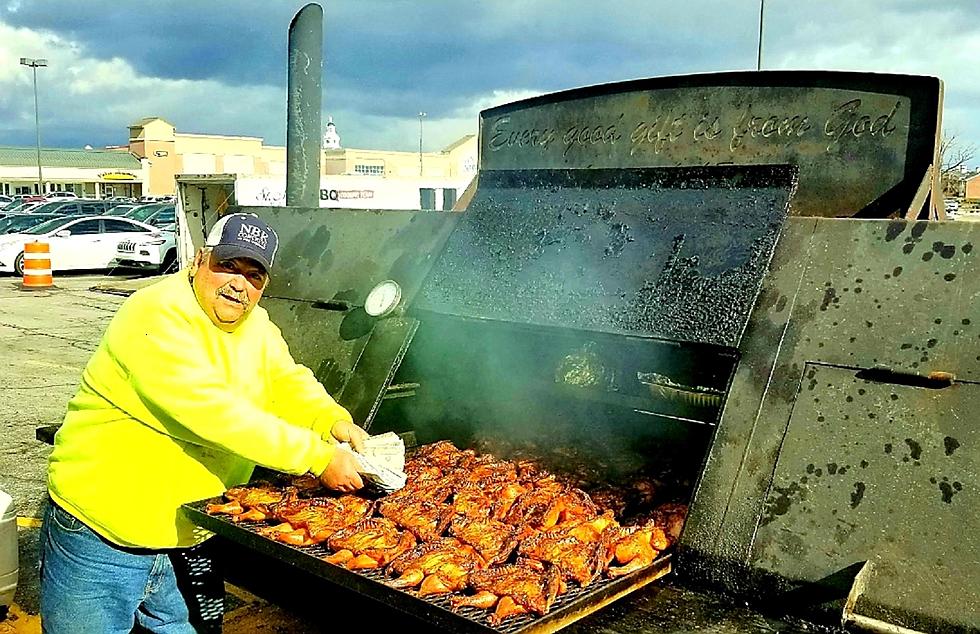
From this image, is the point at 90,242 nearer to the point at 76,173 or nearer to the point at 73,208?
the point at 73,208

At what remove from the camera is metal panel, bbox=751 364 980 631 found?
7.71ft

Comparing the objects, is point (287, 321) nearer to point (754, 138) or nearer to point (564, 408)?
point (564, 408)

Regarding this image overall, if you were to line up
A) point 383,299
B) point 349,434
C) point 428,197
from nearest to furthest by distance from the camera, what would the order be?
1. point 349,434
2. point 383,299
3. point 428,197

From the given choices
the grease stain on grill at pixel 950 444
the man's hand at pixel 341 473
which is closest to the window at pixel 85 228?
the man's hand at pixel 341 473

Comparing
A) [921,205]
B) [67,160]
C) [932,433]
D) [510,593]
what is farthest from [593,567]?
[67,160]

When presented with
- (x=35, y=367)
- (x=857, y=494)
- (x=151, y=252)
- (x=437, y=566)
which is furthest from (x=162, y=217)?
(x=857, y=494)

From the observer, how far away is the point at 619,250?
3436mm

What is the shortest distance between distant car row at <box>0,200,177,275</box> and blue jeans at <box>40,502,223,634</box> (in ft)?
65.0

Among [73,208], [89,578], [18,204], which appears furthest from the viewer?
[18,204]

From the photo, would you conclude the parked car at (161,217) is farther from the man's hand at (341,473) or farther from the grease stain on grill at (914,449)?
the grease stain on grill at (914,449)

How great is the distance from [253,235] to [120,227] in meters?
22.1

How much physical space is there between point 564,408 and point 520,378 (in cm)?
28

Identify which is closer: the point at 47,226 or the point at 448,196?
the point at 47,226

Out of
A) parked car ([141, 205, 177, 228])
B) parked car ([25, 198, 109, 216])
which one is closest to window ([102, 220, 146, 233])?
parked car ([141, 205, 177, 228])
